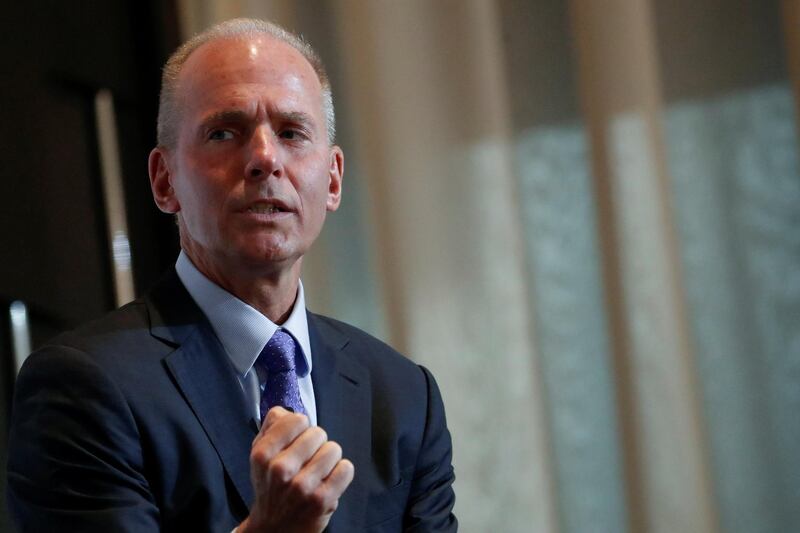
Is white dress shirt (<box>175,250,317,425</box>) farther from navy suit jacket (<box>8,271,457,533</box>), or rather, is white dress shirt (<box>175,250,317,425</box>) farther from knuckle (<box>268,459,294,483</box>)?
knuckle (<box>268,459,294,483</box>)

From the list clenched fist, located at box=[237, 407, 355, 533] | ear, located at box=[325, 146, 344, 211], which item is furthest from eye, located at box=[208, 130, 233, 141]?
clenched fist, located at box=[237, 407, 355, 533]

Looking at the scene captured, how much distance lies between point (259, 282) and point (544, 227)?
901 mm

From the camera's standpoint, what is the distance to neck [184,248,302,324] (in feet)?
4.23

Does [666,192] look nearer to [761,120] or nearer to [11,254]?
[761,120]

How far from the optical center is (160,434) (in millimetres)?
1151

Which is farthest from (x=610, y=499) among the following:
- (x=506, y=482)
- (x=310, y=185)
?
(x=310, y=185)

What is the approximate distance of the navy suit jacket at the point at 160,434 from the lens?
→ 1103mm

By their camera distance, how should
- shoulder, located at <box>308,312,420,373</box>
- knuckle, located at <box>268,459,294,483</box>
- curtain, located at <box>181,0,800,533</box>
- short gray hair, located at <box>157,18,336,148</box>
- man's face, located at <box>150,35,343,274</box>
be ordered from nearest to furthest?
knuckle, located at <box>268,459,294,483</box> → man's face, located at <box>150,35,343,274</box> → short gray hair, located at <box>157,18,336,148</box> → shoulder, located at <box>308,312,420,373</box> → curtain, located at <box>181,0,800,533</box>

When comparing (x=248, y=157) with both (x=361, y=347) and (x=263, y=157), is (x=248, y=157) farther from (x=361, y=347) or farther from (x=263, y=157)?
(x=361, y=347)

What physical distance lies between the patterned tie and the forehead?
0.29m

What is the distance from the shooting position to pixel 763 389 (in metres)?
1.93

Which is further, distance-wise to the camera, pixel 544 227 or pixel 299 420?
pixel 544 227

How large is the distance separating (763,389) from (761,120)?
1.62 feet

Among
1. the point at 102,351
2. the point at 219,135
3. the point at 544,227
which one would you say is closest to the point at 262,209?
the point at 219,135
